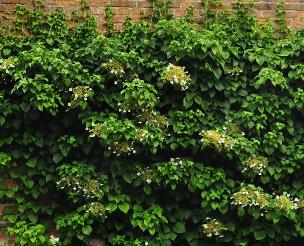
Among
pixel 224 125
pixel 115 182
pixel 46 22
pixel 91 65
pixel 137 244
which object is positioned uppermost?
pixel 46 22

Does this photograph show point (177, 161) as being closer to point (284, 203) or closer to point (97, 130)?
point (97, 130)

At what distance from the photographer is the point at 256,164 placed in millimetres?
5184

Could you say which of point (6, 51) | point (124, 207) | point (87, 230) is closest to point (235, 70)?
point (124, 207)

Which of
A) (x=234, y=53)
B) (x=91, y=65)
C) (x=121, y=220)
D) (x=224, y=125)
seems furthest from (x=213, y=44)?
(x=121, y=220)

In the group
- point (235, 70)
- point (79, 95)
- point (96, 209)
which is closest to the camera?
point (96, 209)

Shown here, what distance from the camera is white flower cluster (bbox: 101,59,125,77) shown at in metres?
5.23

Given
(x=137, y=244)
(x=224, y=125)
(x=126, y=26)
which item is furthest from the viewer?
(x=126, y=26)

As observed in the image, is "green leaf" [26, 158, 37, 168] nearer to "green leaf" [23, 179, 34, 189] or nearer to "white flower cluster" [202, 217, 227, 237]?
"green leaf" [23, 179, 34, 189]

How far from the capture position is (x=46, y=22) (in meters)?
5.55

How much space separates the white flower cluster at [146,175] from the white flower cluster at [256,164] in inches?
35.3

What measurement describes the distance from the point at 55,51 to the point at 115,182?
1350mm

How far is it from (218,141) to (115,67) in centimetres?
120

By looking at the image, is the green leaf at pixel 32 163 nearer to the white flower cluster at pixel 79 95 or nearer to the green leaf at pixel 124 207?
the white flower cluster at pixel 79 95

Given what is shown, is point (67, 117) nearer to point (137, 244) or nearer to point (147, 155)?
point (147, 155)
